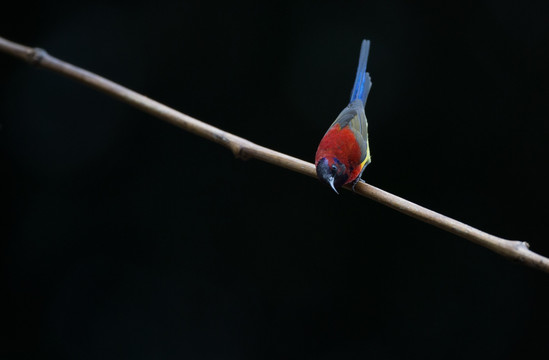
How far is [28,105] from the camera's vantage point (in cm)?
229

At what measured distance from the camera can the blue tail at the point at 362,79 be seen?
2006 mm

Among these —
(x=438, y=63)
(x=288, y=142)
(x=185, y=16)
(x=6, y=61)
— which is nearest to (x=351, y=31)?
(x=438, y=63)

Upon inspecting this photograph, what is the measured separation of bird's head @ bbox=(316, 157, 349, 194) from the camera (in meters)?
1.53

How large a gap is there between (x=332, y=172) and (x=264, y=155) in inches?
10.3

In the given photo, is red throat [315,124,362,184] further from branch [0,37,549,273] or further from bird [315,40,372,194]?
branch [0,37,549,273]

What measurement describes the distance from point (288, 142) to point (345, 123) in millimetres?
323

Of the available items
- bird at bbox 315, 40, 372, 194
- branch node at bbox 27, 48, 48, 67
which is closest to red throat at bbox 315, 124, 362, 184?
bird at bbox 315, 40, 372, 194

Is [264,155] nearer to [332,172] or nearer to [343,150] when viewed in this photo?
[332,172]

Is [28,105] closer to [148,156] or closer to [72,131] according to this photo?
[72,131]

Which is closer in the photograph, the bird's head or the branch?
the branch

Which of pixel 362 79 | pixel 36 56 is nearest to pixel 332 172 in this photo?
pixel 362 79

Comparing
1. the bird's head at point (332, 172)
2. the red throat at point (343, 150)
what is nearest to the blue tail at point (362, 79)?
the red throat at point (343, 150)

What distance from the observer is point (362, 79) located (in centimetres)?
207

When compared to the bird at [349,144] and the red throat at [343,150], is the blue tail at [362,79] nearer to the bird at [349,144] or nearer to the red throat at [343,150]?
the bird at [349,144]
